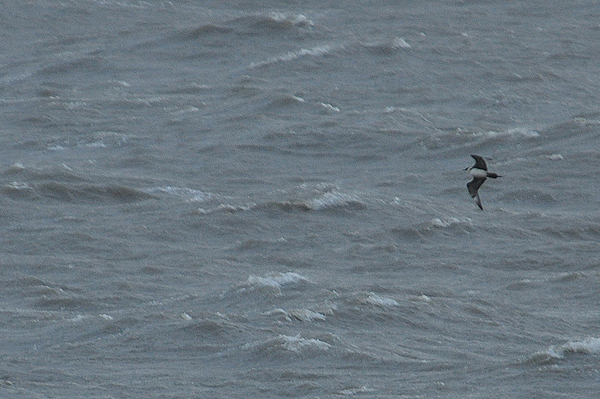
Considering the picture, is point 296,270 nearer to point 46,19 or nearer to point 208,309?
point 208,309

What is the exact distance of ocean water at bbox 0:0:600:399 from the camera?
114 feet

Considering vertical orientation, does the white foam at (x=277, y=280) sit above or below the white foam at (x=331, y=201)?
above

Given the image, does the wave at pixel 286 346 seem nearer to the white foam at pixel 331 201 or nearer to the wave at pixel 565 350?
the wave at pixel 565 350

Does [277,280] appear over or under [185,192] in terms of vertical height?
over

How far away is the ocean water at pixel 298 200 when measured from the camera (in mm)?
34750

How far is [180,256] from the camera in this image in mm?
43406

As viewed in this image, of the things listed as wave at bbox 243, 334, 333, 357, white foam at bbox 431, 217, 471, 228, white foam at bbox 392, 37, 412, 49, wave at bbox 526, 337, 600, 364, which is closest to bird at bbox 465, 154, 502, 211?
wave at bbox 526, 337, 600, 364

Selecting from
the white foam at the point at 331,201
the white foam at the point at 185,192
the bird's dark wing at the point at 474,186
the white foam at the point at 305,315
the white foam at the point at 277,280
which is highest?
the bird's dark wing at the point at 474,186

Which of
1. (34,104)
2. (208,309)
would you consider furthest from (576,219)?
(34,104)

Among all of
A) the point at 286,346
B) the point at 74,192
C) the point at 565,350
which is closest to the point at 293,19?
the point at 74,192

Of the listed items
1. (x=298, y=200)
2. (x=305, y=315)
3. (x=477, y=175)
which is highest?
(x=477, y=175)

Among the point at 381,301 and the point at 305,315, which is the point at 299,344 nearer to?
the point at 305,315

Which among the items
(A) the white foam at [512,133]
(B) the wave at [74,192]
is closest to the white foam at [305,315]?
(B) the wave at [74,192]

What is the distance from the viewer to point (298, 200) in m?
47.6
